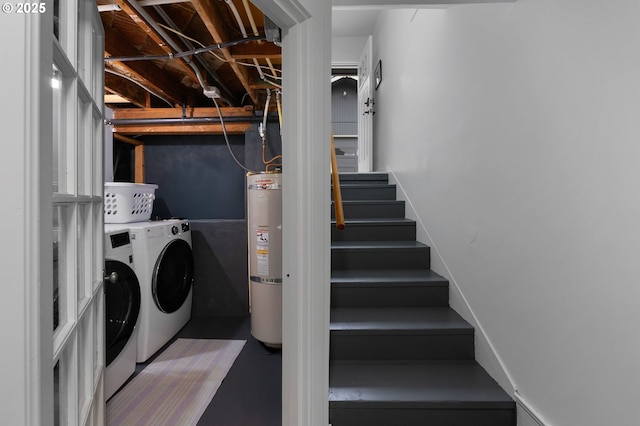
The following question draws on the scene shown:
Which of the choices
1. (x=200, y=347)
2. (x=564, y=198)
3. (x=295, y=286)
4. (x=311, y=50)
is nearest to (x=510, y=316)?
(x=564, y=198)

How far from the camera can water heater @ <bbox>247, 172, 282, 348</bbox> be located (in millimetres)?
2299

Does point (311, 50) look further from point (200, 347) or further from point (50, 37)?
point (200, 347)

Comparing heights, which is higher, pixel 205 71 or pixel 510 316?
pixel 205 71

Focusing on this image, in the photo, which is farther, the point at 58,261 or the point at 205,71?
the point at 205,71

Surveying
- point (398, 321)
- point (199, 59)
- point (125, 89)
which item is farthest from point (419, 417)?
point (125, 89)

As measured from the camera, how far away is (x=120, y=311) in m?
1.81

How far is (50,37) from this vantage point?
19.3 inches

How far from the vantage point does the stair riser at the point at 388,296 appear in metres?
1.88

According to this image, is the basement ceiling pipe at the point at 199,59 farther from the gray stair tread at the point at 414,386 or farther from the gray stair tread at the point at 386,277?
the gray stair tread at the point at 414,386

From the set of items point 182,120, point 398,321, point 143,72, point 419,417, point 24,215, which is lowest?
point 419,417

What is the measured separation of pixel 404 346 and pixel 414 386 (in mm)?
228

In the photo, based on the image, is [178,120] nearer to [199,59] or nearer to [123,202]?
[199,59]

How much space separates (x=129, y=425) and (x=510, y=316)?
201 centimetres

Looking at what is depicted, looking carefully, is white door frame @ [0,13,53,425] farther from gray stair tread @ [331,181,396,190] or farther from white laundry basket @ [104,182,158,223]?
gray stair tread @ [331,181,396,190]
